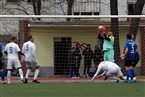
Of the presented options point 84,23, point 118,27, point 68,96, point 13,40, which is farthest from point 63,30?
point 68,96

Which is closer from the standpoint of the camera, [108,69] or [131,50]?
[108,69]

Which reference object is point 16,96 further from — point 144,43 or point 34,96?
point 144,43

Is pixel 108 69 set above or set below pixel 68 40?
below

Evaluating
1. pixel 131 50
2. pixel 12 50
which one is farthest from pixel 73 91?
pixel 131 50

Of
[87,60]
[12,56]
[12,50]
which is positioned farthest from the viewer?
[87,60]


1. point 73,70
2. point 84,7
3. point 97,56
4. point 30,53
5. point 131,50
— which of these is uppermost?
point 84,7

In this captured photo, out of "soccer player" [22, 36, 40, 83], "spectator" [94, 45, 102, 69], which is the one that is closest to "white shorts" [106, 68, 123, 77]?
"spectator" [94, 45, 102, 69]

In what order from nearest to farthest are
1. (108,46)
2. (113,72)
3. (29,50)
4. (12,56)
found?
1. (113,72)
2. (108,46)
3. (12,56)
4. (29,50)

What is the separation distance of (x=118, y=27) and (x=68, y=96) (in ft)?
44.7

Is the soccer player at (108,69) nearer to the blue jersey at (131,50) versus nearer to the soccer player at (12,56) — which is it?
the blue jersey at (131,50)

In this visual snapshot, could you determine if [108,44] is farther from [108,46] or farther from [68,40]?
[68,40]

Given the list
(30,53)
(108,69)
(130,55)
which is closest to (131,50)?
(130,55)

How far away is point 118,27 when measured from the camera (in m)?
27.2

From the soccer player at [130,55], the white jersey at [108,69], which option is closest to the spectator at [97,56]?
the soccer player at [130,55]
